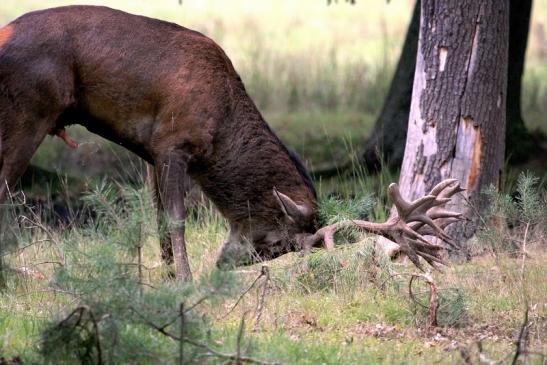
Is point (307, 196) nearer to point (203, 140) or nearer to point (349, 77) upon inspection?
point (203, 140)

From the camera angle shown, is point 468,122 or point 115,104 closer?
point 115,104

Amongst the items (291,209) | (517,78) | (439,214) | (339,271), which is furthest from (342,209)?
(517,78)

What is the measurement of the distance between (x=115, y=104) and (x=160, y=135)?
1.34ft

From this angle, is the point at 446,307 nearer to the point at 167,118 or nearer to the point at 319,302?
the point at 319,302

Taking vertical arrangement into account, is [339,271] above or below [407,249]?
below

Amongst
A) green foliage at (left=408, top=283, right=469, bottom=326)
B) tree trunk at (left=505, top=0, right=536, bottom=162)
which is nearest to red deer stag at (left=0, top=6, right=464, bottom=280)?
green foliage at (left=408, top=283, right=469, bottom=326)

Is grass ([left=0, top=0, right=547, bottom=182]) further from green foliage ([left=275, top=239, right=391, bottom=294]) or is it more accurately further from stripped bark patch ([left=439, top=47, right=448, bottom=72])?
green foliage ([left=275, top=239, right=391, bottom=294])

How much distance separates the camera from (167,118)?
26.8 ft

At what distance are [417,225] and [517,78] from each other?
213 inches

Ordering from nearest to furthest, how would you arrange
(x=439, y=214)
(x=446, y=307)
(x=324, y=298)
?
(x=446, y=307)
(x=324, y=298)
(x=439, y=214)

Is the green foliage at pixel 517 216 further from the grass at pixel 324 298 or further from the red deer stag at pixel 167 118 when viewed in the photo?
the red deer stag at pixel 167 118

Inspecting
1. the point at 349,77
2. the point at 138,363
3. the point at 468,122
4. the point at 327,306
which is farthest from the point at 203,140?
the point at 349,77

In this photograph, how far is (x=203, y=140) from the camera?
8.25m

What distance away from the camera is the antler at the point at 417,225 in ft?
25.2
